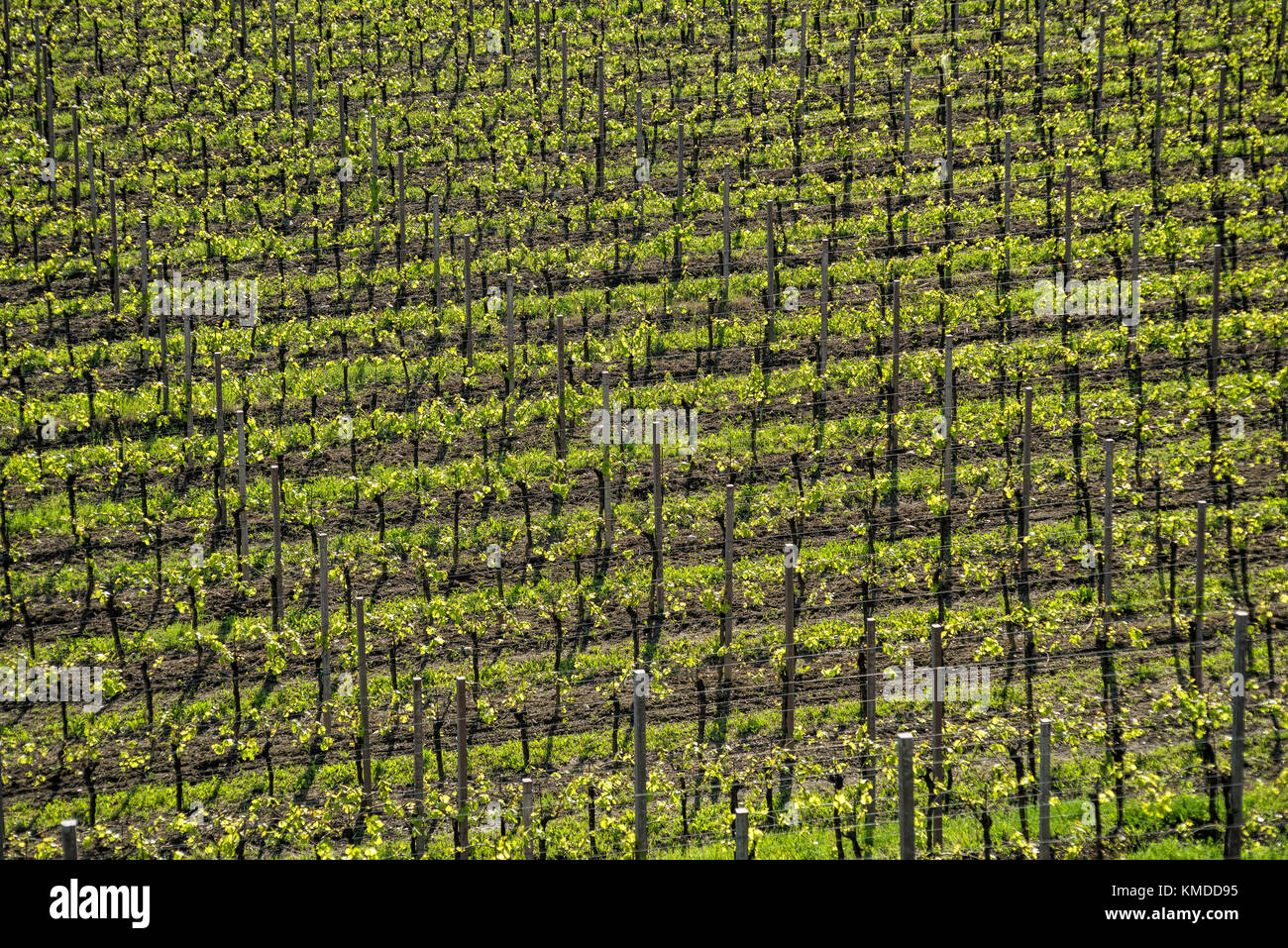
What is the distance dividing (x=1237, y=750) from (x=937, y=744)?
7.14ft

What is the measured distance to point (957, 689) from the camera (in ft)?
39.0

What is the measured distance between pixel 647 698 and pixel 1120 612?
4.15m

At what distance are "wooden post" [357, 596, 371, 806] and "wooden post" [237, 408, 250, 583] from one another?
94.3 inches

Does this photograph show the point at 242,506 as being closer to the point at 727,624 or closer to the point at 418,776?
the point at 418,776

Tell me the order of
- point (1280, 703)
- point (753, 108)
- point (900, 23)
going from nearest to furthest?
point (1280, 703) < point (753, 108) < point (900, 23)

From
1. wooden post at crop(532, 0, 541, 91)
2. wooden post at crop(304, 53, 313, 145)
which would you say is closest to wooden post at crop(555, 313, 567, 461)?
wooden post at crop(532, 0, 541, 91)

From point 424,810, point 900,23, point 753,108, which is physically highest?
point 900,23

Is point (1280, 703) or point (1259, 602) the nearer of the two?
point (1280, 703)

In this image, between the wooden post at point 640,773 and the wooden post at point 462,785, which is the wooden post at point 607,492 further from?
the wooden post at point 640,773

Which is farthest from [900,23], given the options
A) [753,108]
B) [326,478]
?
[326,478]

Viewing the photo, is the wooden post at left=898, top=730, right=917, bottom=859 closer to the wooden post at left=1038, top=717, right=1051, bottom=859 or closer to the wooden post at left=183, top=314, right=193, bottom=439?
the wooden post at left=1038, top=717, right=1051, bottom=859

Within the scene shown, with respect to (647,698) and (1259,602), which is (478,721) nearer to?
(647,698)

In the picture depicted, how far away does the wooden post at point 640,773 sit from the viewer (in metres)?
10.0
